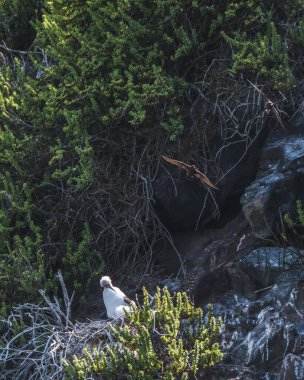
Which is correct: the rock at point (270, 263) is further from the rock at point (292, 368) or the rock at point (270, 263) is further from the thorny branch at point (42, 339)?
the thorny branch at point (42, 339)

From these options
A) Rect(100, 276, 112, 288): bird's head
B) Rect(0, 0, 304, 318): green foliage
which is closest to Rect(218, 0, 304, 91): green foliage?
Rect(0, 0, 304, 318): green foliage

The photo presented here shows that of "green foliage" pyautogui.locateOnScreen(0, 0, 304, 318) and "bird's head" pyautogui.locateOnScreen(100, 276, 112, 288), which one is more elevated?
"green foliage" pyautogui.locateOnScreen(0, 0, 304, 318)

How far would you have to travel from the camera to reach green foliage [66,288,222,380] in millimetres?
6148

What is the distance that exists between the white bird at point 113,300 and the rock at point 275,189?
93cm

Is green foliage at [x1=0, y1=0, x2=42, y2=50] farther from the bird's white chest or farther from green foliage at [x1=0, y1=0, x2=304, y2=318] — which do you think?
the bird's white chest

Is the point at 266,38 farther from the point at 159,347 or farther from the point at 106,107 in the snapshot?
the point at 159,347

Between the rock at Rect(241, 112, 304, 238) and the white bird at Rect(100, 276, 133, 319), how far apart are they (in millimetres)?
926

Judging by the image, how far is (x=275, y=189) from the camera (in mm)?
6988

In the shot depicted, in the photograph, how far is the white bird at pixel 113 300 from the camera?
6.94m

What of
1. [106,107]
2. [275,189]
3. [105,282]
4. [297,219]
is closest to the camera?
[297,219]

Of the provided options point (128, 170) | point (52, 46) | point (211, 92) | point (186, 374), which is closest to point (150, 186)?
point (128, 170)

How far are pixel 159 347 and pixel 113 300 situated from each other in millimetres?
807

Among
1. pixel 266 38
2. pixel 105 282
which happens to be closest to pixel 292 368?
pixel 105 282

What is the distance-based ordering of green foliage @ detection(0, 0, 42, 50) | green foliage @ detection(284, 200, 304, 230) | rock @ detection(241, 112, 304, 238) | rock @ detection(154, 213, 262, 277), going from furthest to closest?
green foliage @ detection(0, 0, 42, 50), rock @ detection(154, 213, 262, 277), rock @ detection(241, 112, 304, 238), green foliage @ detection(284, 200, 304, 230)
